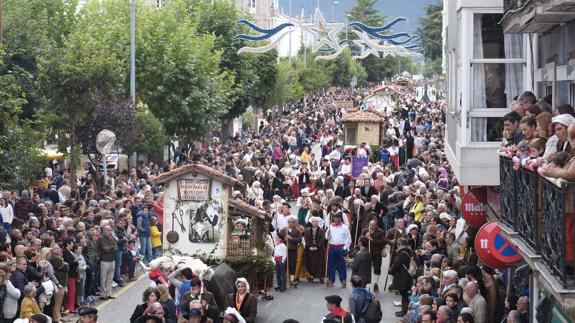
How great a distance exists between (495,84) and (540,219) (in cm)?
801

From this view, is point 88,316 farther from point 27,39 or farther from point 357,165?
point 27,39

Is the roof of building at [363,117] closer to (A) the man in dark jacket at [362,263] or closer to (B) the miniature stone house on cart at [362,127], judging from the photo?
(B) the miniature stone house on cart at [362,127]

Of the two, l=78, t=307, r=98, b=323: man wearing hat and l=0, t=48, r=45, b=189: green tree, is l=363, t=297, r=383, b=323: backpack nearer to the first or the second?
l=78, t=307, r=98, b=323: man wearing hat

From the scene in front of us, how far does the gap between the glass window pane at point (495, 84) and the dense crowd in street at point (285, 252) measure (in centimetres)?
243

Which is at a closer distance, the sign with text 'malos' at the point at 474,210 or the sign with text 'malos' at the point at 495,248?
the sign with text 'malos' at the point at 495,248

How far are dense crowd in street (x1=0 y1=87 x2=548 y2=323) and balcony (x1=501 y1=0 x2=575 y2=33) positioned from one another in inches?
133

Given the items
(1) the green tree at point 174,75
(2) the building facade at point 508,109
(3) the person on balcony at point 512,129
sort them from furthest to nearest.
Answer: (1) the green tree at point 174,75
(3) the person on balcony at point 512,129
(2) the building facade at point 508,109

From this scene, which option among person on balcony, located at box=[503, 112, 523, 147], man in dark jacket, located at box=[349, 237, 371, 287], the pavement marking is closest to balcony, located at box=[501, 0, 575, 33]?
person on balcony, located at box=[503, 112, 523, 147]

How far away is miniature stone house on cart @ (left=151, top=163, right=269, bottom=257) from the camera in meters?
23.0

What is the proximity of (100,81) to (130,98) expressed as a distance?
17.9 feet

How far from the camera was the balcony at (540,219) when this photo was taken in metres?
11.1

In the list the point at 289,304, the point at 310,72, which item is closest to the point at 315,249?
the point at 289,304

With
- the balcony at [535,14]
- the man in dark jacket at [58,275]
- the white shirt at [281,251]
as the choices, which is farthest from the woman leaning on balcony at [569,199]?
the white shirt at [281,251]

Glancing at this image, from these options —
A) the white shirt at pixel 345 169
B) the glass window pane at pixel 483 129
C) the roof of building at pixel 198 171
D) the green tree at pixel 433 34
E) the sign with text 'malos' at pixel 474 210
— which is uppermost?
the green tree at pixel 433 34
